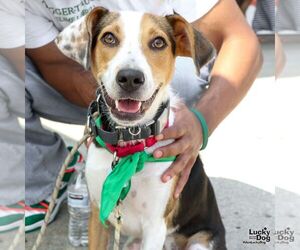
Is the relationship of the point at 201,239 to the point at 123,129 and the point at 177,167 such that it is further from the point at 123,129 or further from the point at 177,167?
the point at 123,129

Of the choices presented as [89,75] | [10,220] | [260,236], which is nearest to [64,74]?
[89,75]

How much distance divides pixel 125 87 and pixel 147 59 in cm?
14

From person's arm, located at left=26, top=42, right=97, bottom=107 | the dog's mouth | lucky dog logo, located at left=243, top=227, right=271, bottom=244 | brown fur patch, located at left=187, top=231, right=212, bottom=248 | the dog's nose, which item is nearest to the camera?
the dog's nose

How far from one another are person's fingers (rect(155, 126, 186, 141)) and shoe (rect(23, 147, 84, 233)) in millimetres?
1027

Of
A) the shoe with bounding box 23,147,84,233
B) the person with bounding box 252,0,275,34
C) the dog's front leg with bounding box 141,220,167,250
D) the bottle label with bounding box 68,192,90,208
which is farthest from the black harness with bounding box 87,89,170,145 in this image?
the person with bounding box 252,0,275,34

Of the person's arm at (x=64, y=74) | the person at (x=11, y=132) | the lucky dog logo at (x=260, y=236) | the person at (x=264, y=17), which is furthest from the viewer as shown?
the person at (x=264, y=17)

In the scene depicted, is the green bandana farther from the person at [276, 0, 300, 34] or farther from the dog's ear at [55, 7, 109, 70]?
the person at [276, 0, 300, 34]

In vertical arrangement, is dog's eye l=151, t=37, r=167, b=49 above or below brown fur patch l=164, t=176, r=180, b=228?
above

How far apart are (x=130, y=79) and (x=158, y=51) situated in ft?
0.72

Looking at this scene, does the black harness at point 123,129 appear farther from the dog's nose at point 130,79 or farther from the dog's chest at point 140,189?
the dog's nose at point 130,79

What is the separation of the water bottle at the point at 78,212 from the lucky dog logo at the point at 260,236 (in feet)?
2.53

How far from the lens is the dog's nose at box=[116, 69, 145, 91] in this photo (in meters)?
1.79

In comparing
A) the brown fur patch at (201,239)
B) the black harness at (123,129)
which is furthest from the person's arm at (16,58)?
the brown fur patch at (201,239)

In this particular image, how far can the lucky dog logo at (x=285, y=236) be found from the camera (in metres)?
2.47
